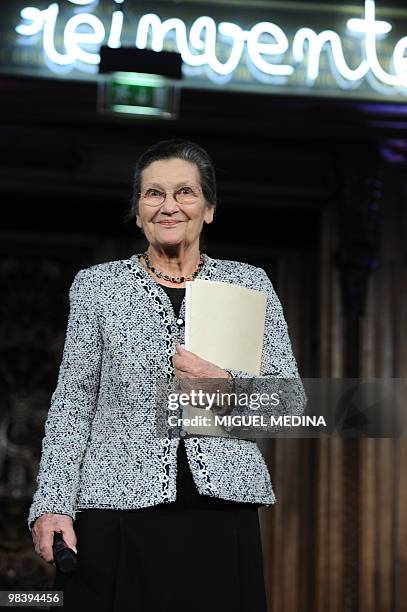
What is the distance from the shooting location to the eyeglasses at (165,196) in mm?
2209

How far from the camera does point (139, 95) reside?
4242 millimetres

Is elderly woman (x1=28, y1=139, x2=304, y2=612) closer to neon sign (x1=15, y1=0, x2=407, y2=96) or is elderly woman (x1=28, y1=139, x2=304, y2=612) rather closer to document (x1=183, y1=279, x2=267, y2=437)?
document (x1=183, y1=279, x2=267, y2=437)

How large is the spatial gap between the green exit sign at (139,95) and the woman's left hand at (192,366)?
2303mm

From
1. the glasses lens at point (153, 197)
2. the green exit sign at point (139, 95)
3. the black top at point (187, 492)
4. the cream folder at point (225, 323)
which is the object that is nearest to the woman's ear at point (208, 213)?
the glasses lens at point (153, 197)

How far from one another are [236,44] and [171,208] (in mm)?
2518

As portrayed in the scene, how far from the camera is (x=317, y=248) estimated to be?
16.4 feet

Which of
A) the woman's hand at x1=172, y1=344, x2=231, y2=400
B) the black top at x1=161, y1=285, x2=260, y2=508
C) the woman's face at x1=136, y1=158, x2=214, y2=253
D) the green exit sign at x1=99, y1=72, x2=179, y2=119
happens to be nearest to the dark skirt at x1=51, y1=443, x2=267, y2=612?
the black top at x1=161, y1=285, x2=260, y2=508

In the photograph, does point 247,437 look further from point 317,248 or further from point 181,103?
point 317,248

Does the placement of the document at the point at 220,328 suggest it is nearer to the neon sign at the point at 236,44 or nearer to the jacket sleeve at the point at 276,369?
the jacket sleeve at the point at 276,369

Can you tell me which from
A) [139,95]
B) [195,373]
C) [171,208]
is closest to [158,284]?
[171,208]

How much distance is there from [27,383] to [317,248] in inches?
57.8

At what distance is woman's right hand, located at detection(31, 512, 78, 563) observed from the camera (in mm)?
2045

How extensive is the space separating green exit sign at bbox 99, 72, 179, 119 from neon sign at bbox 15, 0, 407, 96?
6.2 inches

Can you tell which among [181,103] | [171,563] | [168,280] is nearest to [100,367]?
[168,280]
